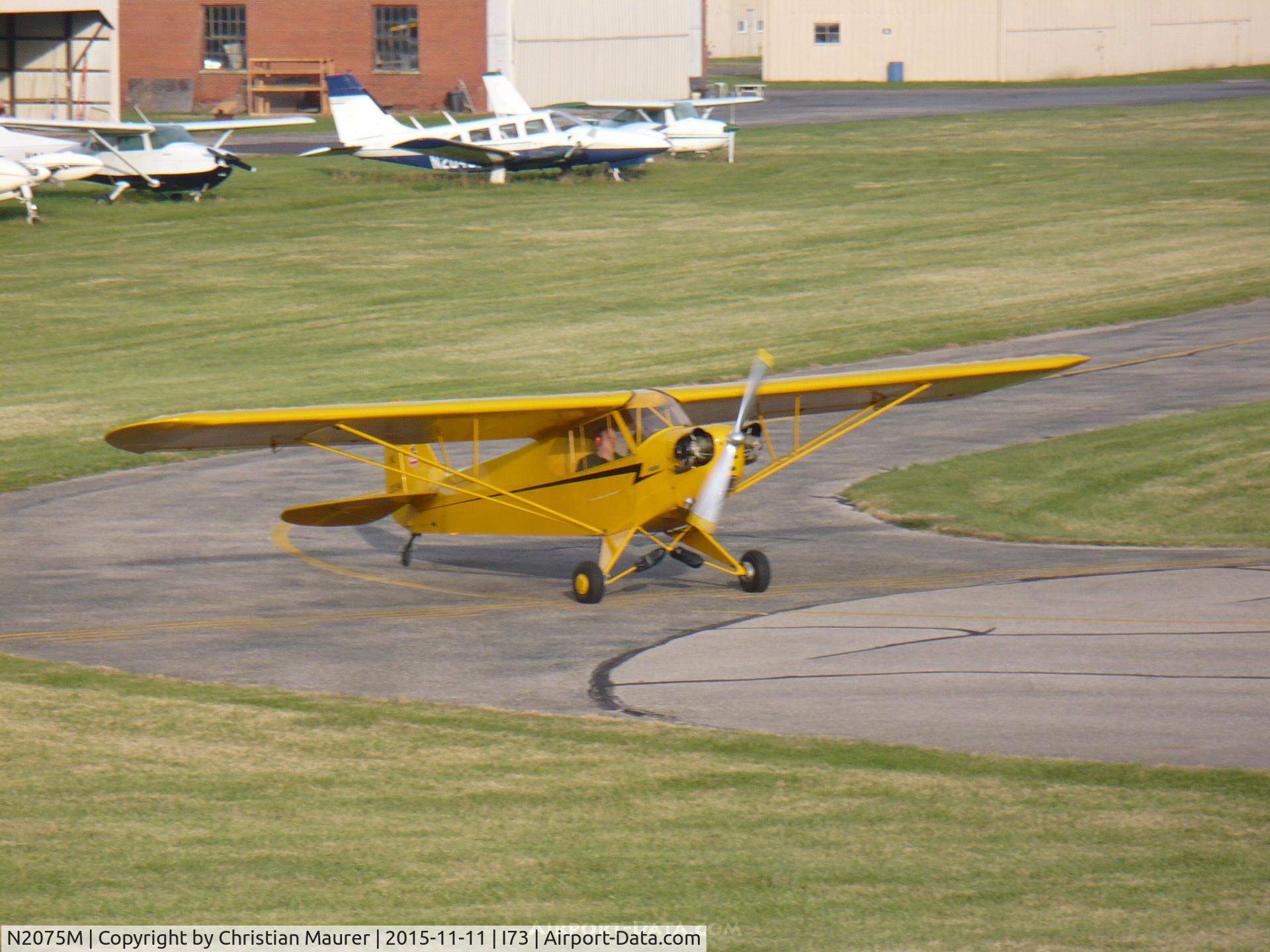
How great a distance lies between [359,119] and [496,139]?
441 cm

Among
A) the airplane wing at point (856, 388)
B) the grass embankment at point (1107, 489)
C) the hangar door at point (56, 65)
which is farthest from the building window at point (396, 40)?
the airplane wing at point (856, 388)

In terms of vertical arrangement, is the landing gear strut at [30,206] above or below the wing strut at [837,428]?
above

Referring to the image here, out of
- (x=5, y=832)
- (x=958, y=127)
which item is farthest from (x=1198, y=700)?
(x=958, y=127)

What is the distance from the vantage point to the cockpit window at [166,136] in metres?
47.0

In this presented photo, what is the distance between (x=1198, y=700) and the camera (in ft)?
38.3

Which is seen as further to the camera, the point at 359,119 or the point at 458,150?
the point at 359,119

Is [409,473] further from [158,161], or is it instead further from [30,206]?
[158,161]

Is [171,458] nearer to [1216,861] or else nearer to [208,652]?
[208,652]

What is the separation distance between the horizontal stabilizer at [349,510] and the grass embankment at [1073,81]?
7654 centimetres

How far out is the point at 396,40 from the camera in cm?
7300

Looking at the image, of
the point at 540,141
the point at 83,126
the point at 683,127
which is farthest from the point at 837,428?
the point at 683,127

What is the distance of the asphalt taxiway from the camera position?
11773 millimetres

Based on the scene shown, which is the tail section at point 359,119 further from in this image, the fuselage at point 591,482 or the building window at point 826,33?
the building window at point 826,33

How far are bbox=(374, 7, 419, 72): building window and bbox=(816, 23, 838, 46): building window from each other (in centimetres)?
→ 3220
